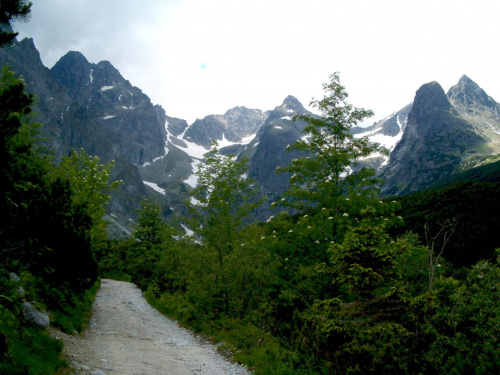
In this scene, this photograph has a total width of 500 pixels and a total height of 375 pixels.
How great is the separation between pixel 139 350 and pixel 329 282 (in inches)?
251

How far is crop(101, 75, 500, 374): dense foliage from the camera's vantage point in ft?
17.7

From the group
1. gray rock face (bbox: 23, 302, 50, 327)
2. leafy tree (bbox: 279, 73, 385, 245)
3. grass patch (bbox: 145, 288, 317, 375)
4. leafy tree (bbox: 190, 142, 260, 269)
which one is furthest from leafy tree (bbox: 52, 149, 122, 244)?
leafy tree (bbox: 279, 73, 385, 245)

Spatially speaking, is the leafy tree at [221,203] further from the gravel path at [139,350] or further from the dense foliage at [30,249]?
the dense foliage at [30,249]

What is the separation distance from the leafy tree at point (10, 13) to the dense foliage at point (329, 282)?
22.8ft

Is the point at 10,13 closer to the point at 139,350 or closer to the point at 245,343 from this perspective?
the point at 139,350

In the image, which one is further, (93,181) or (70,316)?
(93,181)

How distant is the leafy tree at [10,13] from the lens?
4605mm

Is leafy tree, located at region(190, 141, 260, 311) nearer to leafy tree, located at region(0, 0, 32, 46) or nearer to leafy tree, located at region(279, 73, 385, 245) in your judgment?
leafy tree, located at region(279, 73, 385, 245)

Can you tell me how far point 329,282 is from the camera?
9.21m

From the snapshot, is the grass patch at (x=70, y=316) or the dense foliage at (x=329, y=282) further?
the grass patch at (x=70, y=316)

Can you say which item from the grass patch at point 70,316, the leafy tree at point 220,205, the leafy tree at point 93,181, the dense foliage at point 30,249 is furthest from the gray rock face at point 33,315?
the leafy tree at point 93,181

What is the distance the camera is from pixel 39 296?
8953 mm

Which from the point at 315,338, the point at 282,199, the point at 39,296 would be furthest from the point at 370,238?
the point at 39,296

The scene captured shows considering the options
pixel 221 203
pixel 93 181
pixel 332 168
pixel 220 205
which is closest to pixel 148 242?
pixel 93 181
